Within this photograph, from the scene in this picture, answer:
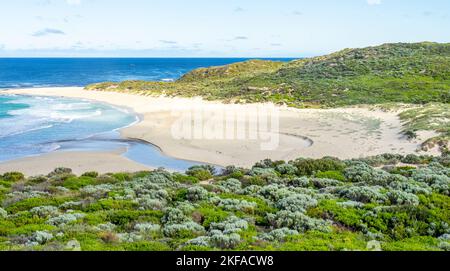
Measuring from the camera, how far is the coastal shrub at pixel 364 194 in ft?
36.4

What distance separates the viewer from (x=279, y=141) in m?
26.7

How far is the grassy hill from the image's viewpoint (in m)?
43.8

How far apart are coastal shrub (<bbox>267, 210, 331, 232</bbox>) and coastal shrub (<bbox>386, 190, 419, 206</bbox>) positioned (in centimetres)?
264

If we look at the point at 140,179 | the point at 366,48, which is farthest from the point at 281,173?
the point at 366,48

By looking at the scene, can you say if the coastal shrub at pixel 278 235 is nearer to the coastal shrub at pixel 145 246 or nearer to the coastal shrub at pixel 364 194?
the coastal shrub at pixel 145 246

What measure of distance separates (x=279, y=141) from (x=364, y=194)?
50.8 ft

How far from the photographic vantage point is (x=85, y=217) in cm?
954

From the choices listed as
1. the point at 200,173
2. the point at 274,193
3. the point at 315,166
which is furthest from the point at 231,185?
the point at 315,166

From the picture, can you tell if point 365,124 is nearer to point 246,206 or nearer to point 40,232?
point 246,206

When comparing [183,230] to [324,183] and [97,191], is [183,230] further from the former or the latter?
[324,183]

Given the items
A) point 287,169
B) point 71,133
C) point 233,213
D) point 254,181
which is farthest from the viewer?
point 71,133

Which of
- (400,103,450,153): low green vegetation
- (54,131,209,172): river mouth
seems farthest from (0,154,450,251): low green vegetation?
(400,103,450,153): low green vegetation
